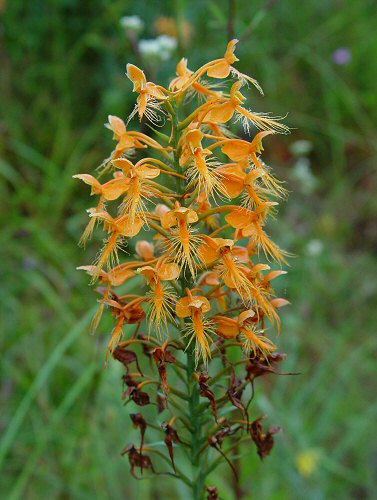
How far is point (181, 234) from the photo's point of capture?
1582 mm

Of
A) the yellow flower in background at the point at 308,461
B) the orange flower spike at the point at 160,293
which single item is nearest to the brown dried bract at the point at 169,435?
the orange flower spike at the point at 160,293

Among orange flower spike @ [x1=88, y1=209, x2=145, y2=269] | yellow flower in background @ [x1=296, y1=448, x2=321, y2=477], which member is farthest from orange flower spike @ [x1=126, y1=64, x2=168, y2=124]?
yellow flower in background @ [x1=296, y1=448, x2=321, y2=477]

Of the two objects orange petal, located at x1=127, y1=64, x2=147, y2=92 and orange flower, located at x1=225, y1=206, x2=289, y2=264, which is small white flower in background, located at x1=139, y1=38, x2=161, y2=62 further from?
orange flower, located at x1=225, y1=206, x2=289, y2=264

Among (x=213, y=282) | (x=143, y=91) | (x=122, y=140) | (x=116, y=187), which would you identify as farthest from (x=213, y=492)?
(x=143, y=91)

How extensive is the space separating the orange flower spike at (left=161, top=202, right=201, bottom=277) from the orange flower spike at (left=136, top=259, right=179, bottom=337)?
3cm

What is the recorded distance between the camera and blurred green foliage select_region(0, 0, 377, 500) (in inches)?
125

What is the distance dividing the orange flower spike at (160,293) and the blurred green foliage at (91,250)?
114cm

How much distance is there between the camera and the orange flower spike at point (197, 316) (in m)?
1.61

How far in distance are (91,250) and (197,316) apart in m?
2.93

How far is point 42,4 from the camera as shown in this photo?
5.00 metres

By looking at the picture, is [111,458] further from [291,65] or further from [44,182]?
[291,65]

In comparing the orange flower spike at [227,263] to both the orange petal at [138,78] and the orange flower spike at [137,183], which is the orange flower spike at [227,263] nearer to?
the orange flower spike at [137,183]

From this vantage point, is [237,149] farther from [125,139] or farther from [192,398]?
[192,398]

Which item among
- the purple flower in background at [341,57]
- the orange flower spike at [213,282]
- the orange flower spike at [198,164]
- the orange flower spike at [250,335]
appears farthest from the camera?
the purple flower in background at [341,57]
